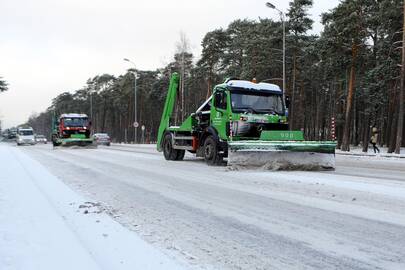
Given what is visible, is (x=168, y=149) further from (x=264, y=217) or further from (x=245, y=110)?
(x=264, y=217)

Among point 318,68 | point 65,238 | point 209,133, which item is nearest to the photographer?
point 65,238

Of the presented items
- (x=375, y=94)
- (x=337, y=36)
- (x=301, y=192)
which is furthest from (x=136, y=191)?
(x=375, y=94)

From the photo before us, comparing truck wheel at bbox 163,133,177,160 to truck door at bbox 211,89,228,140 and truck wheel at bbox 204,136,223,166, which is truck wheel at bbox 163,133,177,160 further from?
truck door at bbox 211,89,228,140

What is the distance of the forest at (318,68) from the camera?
1276 inches

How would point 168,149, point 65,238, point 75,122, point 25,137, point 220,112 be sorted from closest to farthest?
point 65,238 → point 220,112 → point 168,149 → point 75,122 → point 25,137

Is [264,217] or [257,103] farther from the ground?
[257,103]

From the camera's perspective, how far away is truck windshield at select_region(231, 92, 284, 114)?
14.9 metres

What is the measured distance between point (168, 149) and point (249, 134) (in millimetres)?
5136

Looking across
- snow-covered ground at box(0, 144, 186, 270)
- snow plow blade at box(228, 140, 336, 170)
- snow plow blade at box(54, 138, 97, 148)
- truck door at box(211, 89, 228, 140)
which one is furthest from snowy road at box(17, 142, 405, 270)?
snow plow blade at box(54, 138, 97, 148)

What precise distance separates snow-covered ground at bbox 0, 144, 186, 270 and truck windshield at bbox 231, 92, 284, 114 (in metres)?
7.49

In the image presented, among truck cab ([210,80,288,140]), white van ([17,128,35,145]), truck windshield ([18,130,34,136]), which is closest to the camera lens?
truck cab ([210,80,288,140])

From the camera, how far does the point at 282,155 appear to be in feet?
45.3

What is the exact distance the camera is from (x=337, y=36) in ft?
106

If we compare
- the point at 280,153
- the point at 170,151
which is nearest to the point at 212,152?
the point at 280,153
